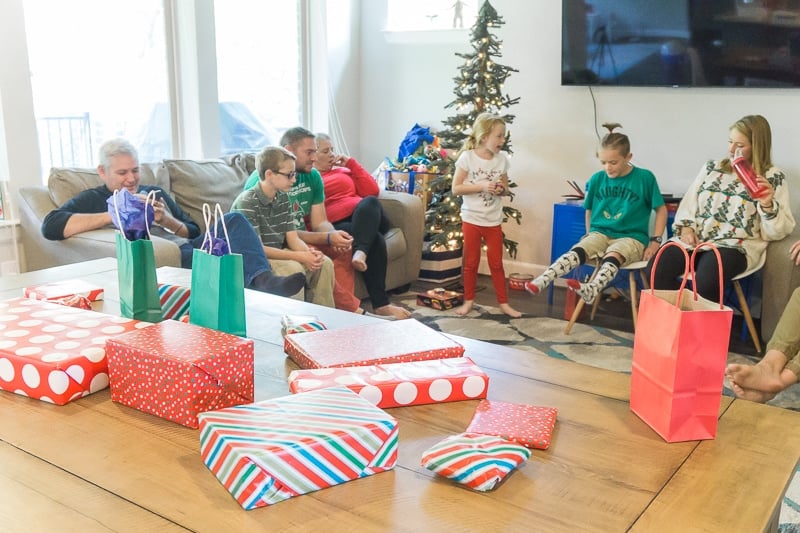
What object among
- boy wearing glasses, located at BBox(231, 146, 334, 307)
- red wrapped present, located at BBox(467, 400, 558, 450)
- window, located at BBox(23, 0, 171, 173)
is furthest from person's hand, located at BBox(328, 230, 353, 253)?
red wrapped present, located at BBox(467, 400, 558, 450)

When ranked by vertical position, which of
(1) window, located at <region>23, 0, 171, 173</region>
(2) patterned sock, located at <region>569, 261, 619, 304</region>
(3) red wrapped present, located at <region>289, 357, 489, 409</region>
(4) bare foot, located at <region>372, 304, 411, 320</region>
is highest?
(1) window, located at <region>23, 0, 171, 173</region>

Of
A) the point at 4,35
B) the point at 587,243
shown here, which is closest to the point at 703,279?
the point at 587,243

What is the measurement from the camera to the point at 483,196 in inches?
159

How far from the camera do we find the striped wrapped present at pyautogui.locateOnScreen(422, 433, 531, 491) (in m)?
1.00

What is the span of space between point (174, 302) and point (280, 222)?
1.68 metres

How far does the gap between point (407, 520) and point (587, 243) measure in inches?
120

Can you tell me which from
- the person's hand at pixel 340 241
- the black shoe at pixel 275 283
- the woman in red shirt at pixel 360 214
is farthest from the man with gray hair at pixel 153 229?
the woman in red shirt at pixel 360 214

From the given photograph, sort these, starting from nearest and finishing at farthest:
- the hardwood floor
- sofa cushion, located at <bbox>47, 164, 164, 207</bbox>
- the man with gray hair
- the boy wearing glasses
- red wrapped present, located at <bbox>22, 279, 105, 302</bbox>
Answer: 1. red wrapped present, located at <bbox>22, 279, 105, 302</bbox>
2. the man with gray hair
3. the boy wearing glasses
4. sofa cushion, located at <bbox>47, 164, 164, 207</bbox>
5. the hardwood floor

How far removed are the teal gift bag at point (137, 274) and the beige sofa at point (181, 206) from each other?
126 cm

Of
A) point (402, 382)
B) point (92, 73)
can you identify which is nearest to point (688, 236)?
point (402, 382)

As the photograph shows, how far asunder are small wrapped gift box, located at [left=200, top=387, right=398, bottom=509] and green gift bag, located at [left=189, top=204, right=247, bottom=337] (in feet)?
1.26

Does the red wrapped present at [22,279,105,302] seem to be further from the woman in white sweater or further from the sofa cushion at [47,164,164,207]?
the woman in white sweater

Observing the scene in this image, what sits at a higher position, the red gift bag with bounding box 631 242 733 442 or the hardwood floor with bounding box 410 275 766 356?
the red gift bag with bounding box 631 242 733 442

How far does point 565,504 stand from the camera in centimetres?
97
